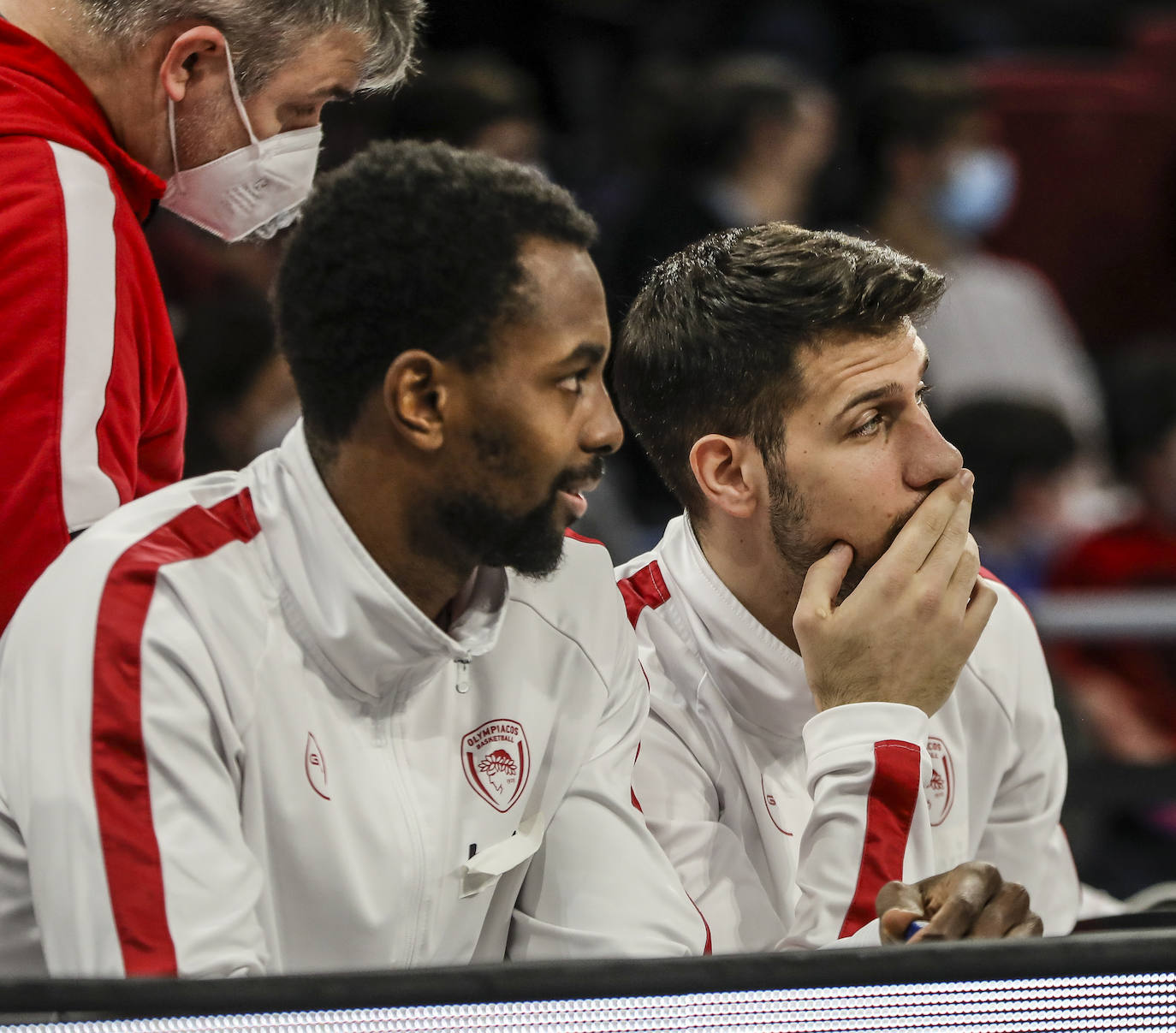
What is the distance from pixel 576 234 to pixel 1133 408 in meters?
2.22

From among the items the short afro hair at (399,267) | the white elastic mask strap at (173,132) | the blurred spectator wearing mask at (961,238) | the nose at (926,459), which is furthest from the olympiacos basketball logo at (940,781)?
the white elastic mask strap at (173,132)

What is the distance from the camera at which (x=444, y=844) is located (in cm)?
122

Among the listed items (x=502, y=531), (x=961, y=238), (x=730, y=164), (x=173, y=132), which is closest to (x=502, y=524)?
(x=502, y=531)

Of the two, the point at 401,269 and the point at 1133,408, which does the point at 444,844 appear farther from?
the point at 1133,408

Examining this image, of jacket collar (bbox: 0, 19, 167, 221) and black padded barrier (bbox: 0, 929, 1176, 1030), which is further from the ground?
jacket collar (bbox: 0, 19, 167, 221)

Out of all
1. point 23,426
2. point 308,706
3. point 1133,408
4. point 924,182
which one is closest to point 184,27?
point 23,426

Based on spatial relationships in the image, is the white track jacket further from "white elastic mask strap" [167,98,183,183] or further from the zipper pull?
"white elastic mask strap" [167,98,183,183]

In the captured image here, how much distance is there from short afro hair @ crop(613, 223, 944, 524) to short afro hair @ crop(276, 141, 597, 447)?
27cm

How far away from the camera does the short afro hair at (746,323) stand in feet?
4.63

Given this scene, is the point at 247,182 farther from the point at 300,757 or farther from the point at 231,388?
the point at 300,757

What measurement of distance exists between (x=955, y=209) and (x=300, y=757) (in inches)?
64.4

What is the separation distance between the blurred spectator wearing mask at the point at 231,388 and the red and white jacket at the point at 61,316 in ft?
1.14

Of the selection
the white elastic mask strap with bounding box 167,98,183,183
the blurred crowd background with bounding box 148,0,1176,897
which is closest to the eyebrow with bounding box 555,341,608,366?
the blurred crowd background with bounding box 148,0,1176,897

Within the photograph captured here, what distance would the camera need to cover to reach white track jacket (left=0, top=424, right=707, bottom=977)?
106 centimetres
